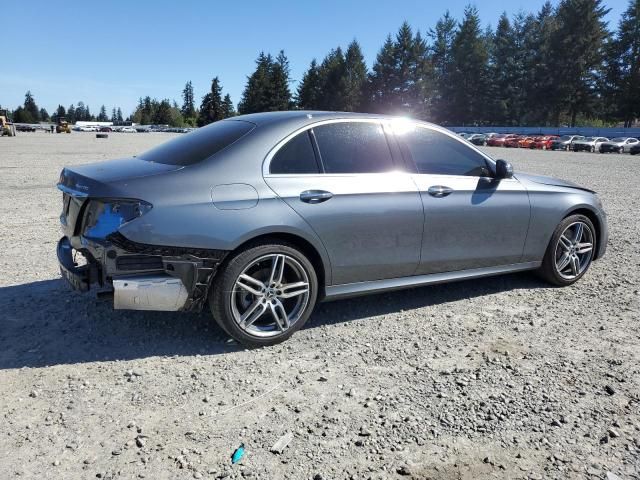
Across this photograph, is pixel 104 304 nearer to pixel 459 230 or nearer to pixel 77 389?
pixel 77 389

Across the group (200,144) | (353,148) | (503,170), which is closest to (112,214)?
(200,144)

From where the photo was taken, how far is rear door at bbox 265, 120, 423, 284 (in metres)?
3.72

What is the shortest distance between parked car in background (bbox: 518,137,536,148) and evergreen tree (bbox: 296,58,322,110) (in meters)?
58.3

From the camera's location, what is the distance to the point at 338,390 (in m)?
3.11

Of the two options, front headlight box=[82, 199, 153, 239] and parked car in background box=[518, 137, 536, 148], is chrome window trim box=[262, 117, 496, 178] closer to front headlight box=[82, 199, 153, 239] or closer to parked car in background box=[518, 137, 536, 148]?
front headlight box=[82, 199, 153, 239]

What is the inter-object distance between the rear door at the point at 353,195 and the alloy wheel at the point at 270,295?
301 millimetres

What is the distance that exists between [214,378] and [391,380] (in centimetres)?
111

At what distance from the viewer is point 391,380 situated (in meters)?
3.24

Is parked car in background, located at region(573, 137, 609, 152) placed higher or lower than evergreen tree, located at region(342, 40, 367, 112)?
lower

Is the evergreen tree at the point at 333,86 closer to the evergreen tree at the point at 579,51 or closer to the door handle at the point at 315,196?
the evergreen tree at the point at 579,51

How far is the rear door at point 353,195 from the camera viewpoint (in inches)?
147

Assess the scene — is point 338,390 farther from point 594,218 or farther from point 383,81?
point 383,81

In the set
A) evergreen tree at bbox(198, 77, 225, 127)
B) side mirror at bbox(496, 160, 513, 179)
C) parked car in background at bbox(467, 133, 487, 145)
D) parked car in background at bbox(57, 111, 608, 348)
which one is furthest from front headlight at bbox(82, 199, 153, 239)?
evergreen tree at bbox(198, 77, 225, 127)

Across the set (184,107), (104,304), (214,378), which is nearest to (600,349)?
(214,378)
